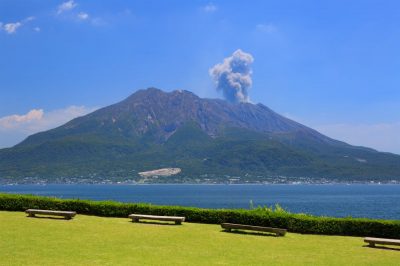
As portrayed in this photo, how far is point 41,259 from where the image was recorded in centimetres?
1738

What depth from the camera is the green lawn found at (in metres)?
18.3

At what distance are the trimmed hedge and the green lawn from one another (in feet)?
3.76

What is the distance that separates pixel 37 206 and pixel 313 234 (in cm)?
1739

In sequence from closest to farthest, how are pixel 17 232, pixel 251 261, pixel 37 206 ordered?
pixel 251 261, pixel 17 232, pixel 37 206

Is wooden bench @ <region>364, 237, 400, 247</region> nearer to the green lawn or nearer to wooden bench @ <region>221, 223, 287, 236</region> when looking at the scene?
the green lawn

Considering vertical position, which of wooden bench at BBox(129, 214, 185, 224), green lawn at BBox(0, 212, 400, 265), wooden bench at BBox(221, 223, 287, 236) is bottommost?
green lawn at BBox(0, 212, 400, 265)

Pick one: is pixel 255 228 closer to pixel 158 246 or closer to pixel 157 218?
pixel 157 218

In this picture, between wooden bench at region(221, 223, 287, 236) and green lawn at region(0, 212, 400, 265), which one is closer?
green lawn at region(0, 212, 400, 265)

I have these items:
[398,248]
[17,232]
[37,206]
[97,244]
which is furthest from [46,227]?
[398,248]

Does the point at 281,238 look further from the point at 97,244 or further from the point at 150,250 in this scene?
the point at 97,244

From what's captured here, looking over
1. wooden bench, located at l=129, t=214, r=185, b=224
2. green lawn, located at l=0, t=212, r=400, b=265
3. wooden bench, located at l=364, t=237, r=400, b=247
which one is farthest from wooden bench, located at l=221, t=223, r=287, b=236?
wooden bench, located at l=364, t=237, r=400, b=247

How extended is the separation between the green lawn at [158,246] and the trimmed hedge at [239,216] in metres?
1.14

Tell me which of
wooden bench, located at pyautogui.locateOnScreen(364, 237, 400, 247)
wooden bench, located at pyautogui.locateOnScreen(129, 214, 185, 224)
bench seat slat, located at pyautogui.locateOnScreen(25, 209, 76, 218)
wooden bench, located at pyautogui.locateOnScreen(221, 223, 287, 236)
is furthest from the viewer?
bench seat slat, located at pyautogui.locateOnScreen(25, 209, 76, 218)

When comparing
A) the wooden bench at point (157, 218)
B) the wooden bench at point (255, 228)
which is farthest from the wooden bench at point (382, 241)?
the wooden bench at point (157, 218)
